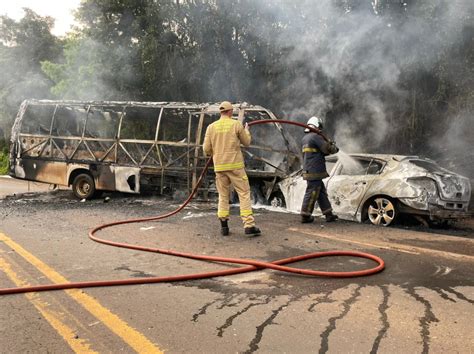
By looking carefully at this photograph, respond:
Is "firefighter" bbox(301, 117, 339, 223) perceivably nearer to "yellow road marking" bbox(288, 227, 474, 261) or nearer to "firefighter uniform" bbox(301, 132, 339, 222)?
"firefighter uniform" bbox(301, 132, 339, 222)

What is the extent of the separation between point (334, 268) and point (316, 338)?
1.64 metres

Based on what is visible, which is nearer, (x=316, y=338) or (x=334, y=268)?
(x=316, y=338)

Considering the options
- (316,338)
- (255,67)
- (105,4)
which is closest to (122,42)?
(105,4)

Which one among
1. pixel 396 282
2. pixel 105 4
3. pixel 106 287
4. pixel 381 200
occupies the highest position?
pixel 105 4

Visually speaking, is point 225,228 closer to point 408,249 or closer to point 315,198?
point 315,198

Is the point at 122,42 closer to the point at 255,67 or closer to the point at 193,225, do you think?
the point at 255,67

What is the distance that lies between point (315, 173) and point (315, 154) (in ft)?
0.99

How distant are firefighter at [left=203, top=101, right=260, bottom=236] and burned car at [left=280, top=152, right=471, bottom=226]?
207 cm

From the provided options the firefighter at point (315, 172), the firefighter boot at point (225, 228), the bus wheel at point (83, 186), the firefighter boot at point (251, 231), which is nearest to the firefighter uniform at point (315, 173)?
the firefighter at point (315, 172)

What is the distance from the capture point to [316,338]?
2822mm

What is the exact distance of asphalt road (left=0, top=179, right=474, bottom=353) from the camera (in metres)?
2.80

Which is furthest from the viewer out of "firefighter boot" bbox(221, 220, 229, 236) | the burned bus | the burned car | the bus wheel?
the bus wheel

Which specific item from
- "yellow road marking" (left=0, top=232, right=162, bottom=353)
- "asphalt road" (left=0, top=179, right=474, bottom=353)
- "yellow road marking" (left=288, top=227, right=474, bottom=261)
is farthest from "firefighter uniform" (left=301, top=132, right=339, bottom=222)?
"yellow road marking" (left=0, top=232, right=162, bottom=353)

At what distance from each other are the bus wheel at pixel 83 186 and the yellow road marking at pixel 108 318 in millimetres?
6074
